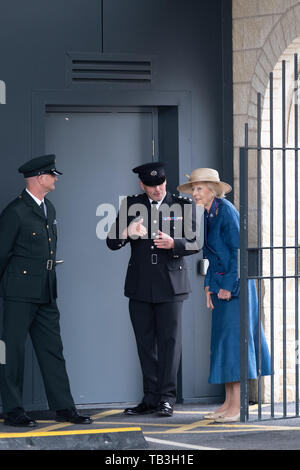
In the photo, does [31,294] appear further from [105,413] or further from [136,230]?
[105,413]

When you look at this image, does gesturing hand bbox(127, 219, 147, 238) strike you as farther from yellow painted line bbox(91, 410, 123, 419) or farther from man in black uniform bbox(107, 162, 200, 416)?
yellow painted line bbox(91, 410, 123, 419)

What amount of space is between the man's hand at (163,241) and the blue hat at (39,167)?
0.89m

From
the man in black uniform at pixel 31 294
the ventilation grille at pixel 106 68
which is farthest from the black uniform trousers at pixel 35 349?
the ventilation grille at pixel 106 68

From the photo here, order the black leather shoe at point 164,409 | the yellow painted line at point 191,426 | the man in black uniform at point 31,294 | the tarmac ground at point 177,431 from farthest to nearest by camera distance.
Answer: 1. the black leather shoe at point 164,409
2. the man in black uniform at point 31,294
3. the yellow painted line at point 191,426
4. the tarmac ground at point 177,431

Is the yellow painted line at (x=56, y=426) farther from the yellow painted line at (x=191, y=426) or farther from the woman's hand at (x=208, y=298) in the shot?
the woman's hand at (x=208, y=298)

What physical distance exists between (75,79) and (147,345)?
7.01 ft

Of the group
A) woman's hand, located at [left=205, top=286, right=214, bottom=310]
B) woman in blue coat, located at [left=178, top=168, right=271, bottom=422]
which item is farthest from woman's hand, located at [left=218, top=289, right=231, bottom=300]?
woman's hand, located at [left=205, top=286, right=214, bottom=310]

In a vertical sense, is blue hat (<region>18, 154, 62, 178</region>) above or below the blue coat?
above

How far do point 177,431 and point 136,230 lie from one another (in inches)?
59.3

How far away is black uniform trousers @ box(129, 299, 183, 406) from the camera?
8875mm

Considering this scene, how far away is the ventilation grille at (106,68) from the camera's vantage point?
30.1 ft

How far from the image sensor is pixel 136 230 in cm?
868

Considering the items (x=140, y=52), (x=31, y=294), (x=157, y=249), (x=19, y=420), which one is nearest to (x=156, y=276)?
(x=157, y=249)

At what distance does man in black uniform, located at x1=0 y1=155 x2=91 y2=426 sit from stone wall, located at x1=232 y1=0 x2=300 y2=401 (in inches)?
67.4
